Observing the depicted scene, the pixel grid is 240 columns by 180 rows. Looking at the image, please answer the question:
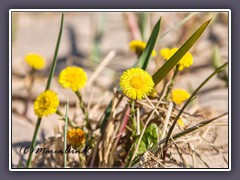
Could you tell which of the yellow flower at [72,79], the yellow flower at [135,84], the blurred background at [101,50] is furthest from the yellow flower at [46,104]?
the blurred background at [101,50]

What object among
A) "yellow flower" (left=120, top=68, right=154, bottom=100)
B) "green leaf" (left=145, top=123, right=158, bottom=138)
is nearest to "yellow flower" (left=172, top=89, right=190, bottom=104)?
"green leaf" (left=145, top=123, right=158, bottom=138)

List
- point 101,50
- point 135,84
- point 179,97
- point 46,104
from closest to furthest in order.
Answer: point 135,84 < point 46,104 < point 179,97 < point 101,50

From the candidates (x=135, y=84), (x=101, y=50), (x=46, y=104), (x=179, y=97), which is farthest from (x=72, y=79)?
(x=101, y=50)

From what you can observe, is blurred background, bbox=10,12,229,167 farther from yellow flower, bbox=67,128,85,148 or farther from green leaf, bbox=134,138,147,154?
green leaf, bbox=134,138,147,154

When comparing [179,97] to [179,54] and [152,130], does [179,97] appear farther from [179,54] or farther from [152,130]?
[179,54]

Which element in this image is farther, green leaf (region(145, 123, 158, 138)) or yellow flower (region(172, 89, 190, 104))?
yellow flower (region(172, 89, 190, 104))

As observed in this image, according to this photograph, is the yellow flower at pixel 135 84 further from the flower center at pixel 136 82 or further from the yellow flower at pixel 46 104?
the yellow flower at pixel 46 104
